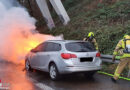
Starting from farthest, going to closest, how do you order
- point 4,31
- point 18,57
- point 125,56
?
point 4,31 < point 18,57 < point 125,56

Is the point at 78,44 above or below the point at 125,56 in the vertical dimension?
above

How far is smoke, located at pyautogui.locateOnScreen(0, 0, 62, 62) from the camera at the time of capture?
13031 mm

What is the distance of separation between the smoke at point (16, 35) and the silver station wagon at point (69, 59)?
5.14 meters

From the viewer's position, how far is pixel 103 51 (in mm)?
11555

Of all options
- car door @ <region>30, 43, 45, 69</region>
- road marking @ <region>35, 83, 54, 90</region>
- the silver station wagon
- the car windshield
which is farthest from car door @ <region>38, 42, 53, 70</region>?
road marking @ <region>35, 83, 54, 90</region>

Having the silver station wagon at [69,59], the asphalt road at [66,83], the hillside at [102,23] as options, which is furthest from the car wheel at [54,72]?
the hillside at [102,23]

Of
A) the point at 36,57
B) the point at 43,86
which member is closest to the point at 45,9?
the point at 36,57

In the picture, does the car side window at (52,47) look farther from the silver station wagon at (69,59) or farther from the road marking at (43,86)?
the road marking at (43,86)

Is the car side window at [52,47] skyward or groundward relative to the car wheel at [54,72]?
skyward

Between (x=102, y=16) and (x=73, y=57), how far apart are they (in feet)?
30.3

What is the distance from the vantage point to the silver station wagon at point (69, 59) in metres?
7.02

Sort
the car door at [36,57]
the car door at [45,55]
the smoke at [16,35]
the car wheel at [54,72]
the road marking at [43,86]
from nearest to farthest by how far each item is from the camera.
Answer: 1. the road marking at [43,86]
2. the car wheel at [54,72]
3. the car door at [45,55]
4. the car door at [36,57]
5. the smoke at [16,35]

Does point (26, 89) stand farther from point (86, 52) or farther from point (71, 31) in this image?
point (71, 31)

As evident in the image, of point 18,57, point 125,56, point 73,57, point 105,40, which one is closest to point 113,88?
point 125,56
